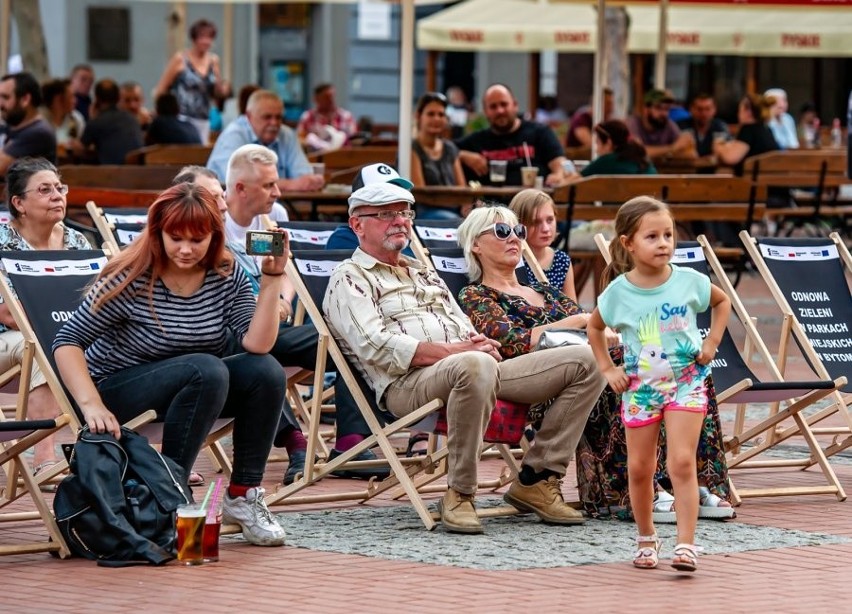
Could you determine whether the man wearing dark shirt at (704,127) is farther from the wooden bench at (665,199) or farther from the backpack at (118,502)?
the backpack at (118,502)

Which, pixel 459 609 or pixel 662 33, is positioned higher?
pixel 662 33

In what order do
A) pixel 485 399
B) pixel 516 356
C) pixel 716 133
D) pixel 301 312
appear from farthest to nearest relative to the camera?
pixel 716 133
pixel 301 312
pixel 516 356
pixel 485 399

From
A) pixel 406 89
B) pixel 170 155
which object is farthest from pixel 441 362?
pixel 170 155

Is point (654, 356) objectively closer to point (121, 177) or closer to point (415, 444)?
point (415, 444)

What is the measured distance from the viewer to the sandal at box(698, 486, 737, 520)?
756cm

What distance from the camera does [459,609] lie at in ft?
19.2

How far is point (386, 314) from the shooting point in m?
7.61

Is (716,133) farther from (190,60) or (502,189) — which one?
(502,189)

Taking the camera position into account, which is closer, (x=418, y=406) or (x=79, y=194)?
(x=418, y=406)

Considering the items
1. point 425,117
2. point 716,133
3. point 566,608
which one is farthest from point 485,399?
point 716,133

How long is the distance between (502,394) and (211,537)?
1.38 m

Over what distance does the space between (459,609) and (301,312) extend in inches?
149

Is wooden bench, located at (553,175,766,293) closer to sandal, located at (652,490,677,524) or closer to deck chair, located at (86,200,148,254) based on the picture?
deck chair, located at (86,200,148,254)

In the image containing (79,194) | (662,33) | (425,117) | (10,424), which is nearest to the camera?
(10,424)
